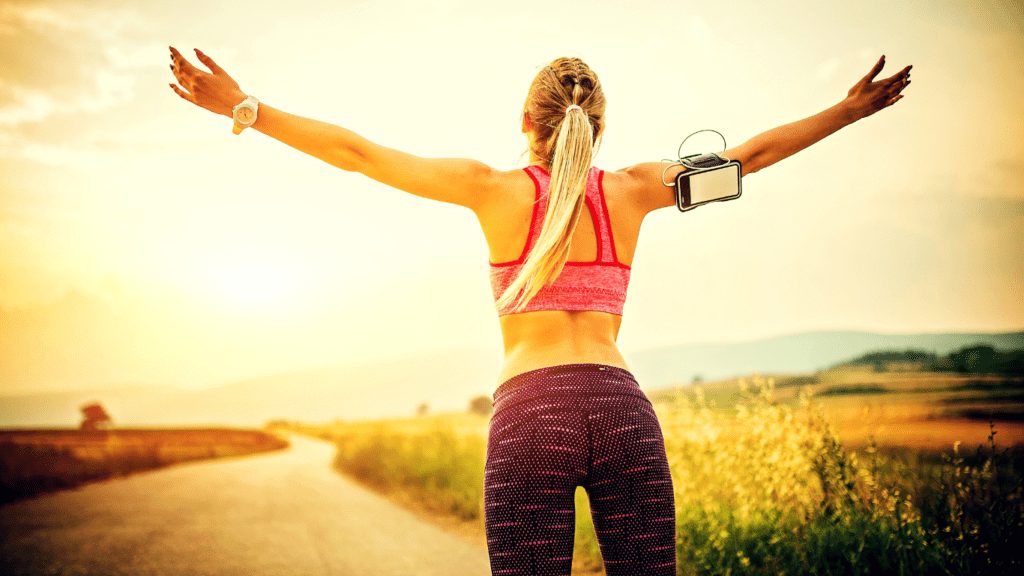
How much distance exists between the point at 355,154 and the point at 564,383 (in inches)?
37.6

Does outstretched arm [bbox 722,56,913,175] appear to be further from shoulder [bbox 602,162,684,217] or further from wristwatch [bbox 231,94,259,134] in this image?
wristwatch [bbox 231,94,259,134]

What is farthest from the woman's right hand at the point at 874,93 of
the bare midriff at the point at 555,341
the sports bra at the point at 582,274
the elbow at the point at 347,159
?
the elbow at the point at 347,159

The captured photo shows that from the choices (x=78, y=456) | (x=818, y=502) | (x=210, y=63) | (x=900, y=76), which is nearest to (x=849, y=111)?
(x=900, y=76)

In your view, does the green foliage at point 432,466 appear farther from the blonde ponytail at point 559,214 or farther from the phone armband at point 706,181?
the blonde ponytail at point 559,214

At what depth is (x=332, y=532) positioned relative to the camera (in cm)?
652

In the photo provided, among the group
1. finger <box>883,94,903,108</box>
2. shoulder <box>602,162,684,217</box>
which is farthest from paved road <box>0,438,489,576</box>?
finger <box>883,94,903,108</box>

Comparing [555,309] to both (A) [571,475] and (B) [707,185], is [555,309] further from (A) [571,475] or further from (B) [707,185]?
(B) [707,185]

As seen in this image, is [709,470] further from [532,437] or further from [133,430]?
[133,430]

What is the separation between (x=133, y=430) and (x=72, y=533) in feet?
29.8

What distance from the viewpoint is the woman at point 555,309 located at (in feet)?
5.42

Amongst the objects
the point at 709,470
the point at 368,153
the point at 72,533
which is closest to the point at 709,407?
Result: the point at 709,470

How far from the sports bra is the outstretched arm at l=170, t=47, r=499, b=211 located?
17 cm

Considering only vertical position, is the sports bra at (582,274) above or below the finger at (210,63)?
below

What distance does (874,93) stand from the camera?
2619 mm
